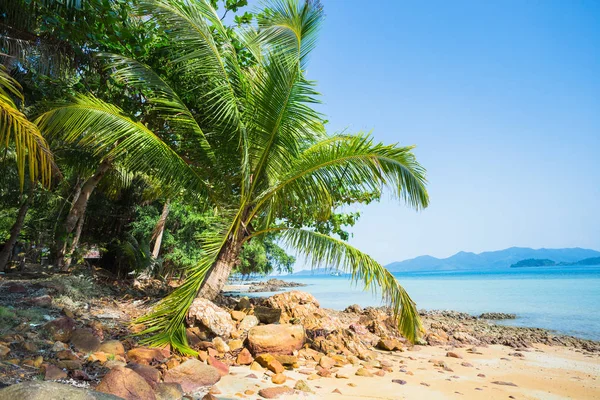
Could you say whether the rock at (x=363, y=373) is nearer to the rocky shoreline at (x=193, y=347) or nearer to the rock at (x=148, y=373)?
the rocky shoreline at (x=193, y=347)

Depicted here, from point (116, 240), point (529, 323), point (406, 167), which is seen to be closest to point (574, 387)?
point (406, 167)

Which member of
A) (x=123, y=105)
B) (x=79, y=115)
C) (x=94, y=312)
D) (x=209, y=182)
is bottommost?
(x=94, y=312)

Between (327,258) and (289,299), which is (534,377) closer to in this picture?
(327,258)

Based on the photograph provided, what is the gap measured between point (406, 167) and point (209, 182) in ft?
11.8

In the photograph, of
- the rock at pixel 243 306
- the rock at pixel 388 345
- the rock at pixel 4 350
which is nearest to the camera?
the rock at pixel 4 350

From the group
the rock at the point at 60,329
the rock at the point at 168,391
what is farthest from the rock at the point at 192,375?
the rock at the point at 60,329

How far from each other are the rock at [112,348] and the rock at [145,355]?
0.30 feet

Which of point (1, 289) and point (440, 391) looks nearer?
point (440, 391)

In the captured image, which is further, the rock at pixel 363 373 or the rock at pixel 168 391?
the rock at pixel 363 373

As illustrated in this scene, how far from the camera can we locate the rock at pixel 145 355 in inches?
163

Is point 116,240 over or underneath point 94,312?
over

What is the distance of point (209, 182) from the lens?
6895mm

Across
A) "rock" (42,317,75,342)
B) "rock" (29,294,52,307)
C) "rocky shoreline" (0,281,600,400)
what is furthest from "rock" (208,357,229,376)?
"rock" (29,294,52,307)

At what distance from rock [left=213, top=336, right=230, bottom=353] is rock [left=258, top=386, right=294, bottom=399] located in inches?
60.7
